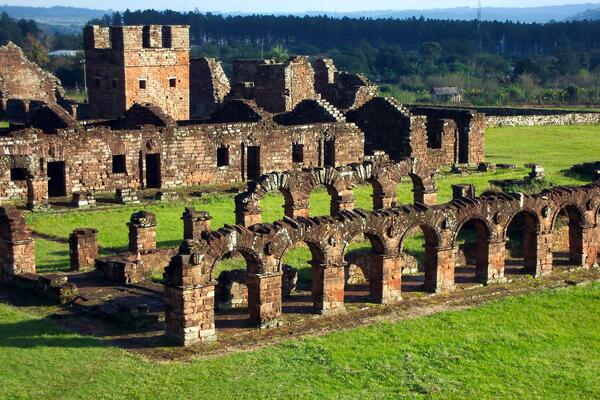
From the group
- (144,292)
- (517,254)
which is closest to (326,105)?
(517,254)

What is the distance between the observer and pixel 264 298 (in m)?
22.5

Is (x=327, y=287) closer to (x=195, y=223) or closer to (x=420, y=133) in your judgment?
(x=195, y=223)

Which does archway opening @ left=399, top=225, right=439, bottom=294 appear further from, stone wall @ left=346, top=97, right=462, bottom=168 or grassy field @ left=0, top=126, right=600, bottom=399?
stone wall @ left=346, top=97, right=462, bottom=168

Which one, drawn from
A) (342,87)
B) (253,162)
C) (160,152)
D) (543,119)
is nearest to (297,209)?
(160,152)

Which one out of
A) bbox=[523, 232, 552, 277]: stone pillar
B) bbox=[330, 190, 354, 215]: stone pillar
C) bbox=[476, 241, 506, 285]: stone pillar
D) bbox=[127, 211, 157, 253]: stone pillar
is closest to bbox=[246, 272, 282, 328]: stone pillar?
bbox=[476, 241, 506, 285]: stone pillar

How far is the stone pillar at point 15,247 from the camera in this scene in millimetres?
26047

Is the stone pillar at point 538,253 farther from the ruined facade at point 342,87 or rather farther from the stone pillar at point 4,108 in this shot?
the stone pillar at point 4,108

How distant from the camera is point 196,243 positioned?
2134 centimetres

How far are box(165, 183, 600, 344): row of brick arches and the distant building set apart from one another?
53.4 m

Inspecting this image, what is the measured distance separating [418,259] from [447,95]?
191ft

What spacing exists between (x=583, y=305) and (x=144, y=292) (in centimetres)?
915

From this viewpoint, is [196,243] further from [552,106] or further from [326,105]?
[552,106]

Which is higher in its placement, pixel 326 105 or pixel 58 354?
pixel 326 105

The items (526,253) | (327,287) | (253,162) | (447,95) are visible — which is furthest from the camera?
(447,95)
